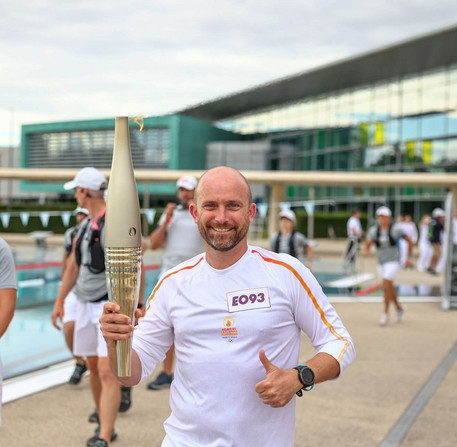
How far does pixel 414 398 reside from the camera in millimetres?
6160

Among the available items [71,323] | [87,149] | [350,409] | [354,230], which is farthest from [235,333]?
[87,149]

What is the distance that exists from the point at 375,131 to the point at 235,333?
41.6 meters

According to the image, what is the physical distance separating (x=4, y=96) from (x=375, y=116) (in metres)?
42.0

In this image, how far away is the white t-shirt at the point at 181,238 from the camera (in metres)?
6.53

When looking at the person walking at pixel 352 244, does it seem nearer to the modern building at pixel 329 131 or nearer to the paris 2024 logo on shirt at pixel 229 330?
the modern building at pixel 329 131

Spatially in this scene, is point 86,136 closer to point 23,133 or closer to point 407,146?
point 23,133

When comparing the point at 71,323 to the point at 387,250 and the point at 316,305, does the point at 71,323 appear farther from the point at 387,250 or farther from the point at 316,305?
→ the point at 387,250

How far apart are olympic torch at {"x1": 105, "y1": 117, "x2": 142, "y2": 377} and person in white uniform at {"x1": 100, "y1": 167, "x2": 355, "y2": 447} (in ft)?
1.85

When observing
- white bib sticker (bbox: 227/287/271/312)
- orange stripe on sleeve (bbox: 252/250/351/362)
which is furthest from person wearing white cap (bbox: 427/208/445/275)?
white bib sticker (bbox: 227/287/271/312)

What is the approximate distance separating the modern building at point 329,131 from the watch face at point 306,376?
93.7 ft

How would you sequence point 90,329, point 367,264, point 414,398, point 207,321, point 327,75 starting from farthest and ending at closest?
point 327,75 → point 367,264 → point 414,398 → point 90,329 → point 207,321

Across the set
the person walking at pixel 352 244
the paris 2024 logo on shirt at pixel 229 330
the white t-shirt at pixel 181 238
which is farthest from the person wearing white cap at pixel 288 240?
the person walking at pixel 352 244

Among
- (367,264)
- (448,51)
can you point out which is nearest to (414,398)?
(367,264)

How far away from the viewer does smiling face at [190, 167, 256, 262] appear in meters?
2.27
